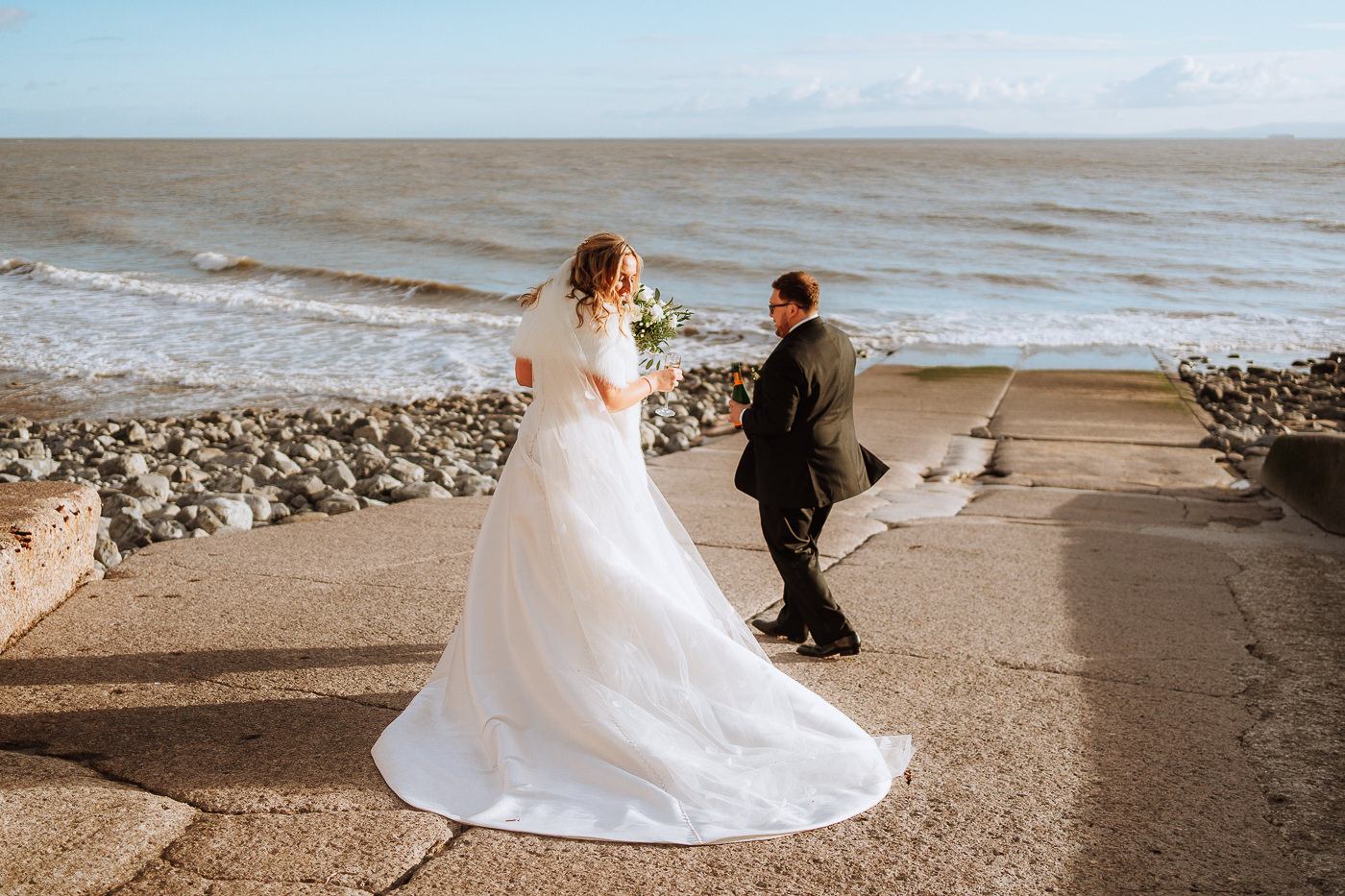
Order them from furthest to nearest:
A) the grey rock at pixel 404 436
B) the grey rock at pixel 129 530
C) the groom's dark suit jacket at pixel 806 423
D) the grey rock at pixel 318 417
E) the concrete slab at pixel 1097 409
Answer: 1. the grey rock at pixel 318 417
2. the grey rock at pixel 404 436
3. the concrete slab at pixel 1097 409
4. the grey rock at pixel 129 530
5. the groom's dark suit jacket at pixel 806 423

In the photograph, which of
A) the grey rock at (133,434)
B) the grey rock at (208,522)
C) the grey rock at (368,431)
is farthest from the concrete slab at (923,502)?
the grey rock at (133,434)

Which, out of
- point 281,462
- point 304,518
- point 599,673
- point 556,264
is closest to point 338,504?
point 304,518

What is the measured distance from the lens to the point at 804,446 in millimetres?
4742

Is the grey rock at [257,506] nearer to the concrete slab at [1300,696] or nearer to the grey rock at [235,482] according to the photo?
the grey rock at [235,482]

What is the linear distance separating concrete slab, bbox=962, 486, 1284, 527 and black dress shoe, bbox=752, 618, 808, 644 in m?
3.04

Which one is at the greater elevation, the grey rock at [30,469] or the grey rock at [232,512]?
the grey rock at [232,512]

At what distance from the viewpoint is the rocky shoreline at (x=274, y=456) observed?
754cm

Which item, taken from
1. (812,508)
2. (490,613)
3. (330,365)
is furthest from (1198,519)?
(330,365)

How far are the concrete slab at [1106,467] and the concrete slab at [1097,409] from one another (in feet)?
1.32

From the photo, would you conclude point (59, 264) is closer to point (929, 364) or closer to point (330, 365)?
point (330, 365)

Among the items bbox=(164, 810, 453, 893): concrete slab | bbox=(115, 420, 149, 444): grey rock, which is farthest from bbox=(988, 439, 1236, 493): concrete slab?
bbox=(115, 420, 149, 444): grey rock

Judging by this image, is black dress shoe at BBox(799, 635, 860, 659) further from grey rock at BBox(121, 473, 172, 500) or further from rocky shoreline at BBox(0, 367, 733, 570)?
grey rock at BBox(121, 473, 172, 500)

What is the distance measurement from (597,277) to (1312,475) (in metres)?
6.16

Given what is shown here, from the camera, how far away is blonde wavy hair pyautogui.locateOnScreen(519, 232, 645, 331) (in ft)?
12.3
